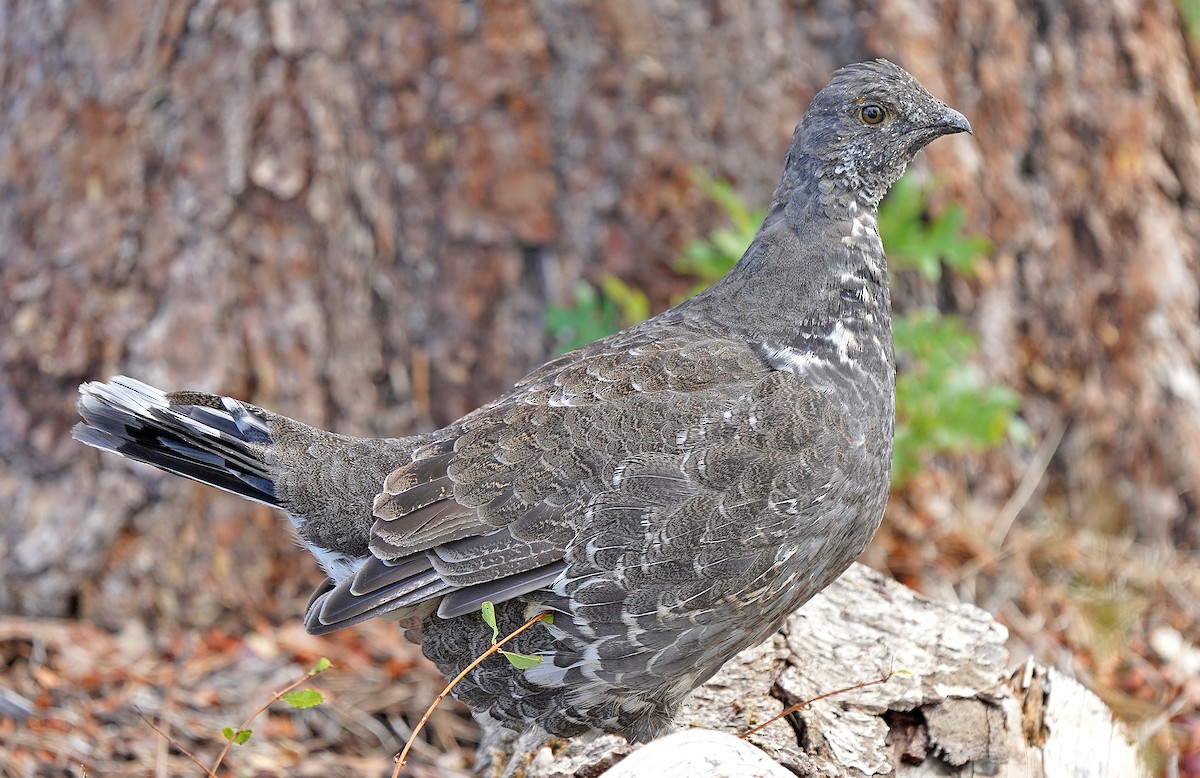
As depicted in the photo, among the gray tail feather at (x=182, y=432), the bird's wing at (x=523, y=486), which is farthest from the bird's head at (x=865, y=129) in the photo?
the gray tail feather at (x=182, y=432)

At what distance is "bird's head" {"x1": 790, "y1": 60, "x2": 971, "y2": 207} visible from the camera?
3756mm

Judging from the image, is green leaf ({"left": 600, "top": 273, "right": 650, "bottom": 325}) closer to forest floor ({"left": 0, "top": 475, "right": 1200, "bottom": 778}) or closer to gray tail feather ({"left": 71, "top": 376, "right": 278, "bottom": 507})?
forest floor ({"left": 0, "top": 475, "right": 1200, "bottom": 778})

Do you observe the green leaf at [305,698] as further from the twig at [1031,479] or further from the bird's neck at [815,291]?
the twig at [1031,479]

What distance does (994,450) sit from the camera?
630 cm

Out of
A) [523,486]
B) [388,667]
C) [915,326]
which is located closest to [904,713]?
[523,486]

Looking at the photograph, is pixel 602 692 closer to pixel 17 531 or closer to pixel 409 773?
pixel 409 773

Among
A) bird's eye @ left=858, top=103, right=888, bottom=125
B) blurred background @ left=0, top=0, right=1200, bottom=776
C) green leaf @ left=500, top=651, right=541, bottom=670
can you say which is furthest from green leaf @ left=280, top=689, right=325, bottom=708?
bird's eye @ left=858, top=103, right=888, bottom=125

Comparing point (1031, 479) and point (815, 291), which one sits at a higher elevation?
point (815, 291)

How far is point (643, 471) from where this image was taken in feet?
11.4

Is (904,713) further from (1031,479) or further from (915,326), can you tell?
(1031,479)

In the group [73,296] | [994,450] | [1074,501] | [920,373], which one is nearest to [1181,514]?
[1074,501]

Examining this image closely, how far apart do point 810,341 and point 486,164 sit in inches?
99.0

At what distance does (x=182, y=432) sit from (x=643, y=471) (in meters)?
1.48

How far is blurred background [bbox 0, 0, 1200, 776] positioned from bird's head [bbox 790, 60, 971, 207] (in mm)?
1498
